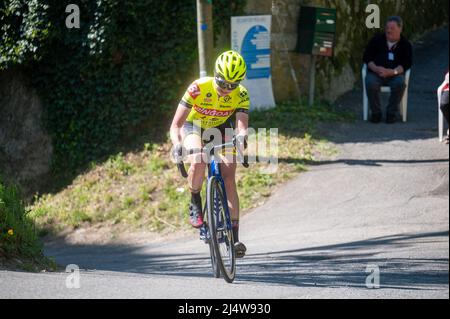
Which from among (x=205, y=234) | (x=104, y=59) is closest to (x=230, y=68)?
(x=205, y=234)

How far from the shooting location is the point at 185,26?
50.2 ft

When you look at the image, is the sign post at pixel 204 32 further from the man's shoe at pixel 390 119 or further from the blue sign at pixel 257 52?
the man's shoe at pixel 390 119

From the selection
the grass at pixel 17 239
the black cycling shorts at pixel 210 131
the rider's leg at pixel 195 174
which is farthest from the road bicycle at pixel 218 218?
the grass at pixel 17 239

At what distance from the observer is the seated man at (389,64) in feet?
49.2

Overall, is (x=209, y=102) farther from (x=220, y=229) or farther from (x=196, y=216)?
(x=220, y=229)

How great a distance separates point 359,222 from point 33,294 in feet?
19.0

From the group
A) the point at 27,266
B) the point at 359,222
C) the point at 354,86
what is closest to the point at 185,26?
the point at 354,86

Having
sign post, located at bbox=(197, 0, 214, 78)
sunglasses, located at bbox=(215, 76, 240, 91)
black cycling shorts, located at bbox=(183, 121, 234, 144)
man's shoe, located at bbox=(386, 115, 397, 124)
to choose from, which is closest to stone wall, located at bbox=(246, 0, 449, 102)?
man's shoe, located at bbox=(386, 115, 397, 124)

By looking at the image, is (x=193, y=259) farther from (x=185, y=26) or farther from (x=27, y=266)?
(x=185, y=26)

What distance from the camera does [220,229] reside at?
7.97m

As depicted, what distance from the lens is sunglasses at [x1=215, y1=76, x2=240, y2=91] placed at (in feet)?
27.0

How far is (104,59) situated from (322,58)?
4183 millimetres

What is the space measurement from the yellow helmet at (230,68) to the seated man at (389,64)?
7.22m

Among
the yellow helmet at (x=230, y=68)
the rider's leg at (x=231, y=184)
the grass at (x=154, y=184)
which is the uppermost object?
the yellow helmet at (x=230, y=68)
